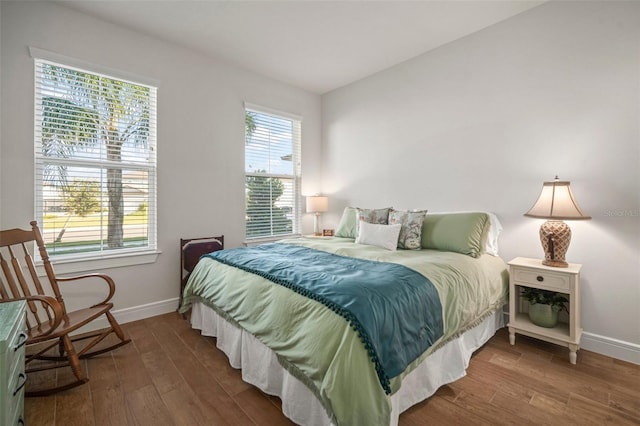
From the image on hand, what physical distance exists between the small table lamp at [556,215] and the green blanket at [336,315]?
0.41 metres

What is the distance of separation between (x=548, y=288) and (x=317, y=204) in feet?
9.08

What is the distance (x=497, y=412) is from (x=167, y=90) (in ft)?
12.5

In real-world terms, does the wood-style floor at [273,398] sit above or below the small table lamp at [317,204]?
below

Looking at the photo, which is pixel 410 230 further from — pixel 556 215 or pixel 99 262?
pixel 99 262

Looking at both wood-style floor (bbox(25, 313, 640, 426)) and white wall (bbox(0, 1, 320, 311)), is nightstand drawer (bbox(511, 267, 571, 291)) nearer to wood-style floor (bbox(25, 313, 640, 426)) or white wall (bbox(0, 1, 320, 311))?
wood-style floor (bbox(25, 313, 640, 426))

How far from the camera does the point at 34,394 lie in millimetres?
1704

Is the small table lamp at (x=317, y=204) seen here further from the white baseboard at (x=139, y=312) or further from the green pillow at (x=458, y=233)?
the white baseboard at (x=139, y=312)

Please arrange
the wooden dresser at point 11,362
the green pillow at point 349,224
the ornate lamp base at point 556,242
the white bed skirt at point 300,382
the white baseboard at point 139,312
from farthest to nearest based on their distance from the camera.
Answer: the green pillow at point 349,224 → the white baseboard at point 139,312 → the ornate lamp base at point 556,242 → the white bed skirt at point 300,382 → the wooden dresser at point 11,362

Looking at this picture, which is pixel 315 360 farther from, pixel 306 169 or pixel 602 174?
pixel 306 169

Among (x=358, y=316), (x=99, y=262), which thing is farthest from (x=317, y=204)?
(x=358, y=316)

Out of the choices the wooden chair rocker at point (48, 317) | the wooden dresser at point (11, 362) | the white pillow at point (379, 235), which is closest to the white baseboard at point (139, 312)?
the wooden chair rocker at point (48, 317)

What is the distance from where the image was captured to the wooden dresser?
1.04 meters

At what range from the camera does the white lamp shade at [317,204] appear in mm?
4195

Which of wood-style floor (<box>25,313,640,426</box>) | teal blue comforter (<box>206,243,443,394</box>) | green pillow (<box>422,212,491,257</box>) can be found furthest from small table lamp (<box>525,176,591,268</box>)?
teal blue comforter (<box>206,243,443,394</box>)
